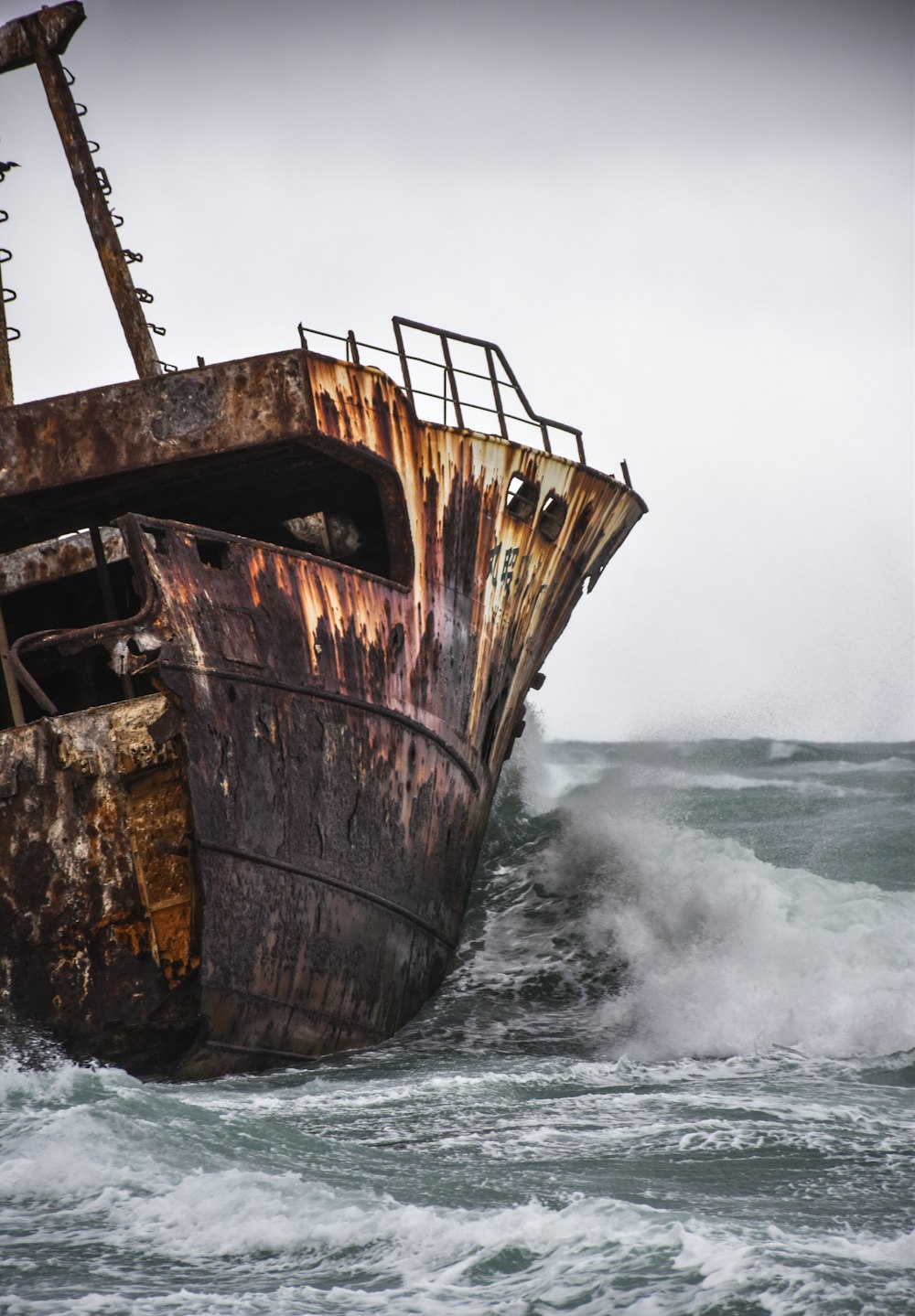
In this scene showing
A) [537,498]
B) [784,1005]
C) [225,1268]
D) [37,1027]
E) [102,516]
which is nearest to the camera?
[225,1268]

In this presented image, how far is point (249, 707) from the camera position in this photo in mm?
6438

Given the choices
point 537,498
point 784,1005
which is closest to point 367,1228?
point 784,1005

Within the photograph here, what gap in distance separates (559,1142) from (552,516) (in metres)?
5.00

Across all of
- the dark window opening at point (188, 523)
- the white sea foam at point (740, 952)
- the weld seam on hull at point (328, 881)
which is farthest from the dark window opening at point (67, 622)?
the white sea foam at point (740, 952)

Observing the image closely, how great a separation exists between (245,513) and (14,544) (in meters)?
1.30

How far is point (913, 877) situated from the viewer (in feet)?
38.7

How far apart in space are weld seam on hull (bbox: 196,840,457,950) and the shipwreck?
0.8 inches

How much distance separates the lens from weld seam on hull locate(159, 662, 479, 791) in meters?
6.23

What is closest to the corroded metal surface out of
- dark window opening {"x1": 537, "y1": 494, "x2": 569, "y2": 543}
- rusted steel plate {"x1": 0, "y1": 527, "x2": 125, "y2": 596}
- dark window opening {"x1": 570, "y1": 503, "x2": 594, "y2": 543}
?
rusted steel plate {"x1": 0, "y1": 527, "x2": 125, "y2": 596}

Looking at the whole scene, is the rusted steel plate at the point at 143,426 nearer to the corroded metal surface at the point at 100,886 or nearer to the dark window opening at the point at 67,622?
the corroded metal surface at the point at 100,886

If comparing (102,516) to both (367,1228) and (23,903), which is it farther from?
(367,1228)

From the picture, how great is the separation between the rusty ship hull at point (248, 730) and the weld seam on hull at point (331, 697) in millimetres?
14

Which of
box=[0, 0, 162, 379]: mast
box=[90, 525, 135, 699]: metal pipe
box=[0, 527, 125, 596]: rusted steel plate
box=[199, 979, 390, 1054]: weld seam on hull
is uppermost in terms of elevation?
box=[0, 0, 162, 379]: mast

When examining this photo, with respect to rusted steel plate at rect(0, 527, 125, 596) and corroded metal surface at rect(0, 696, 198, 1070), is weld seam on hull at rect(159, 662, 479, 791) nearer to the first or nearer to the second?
corroded metal surface at rect(0, 696, 198, 1070)
